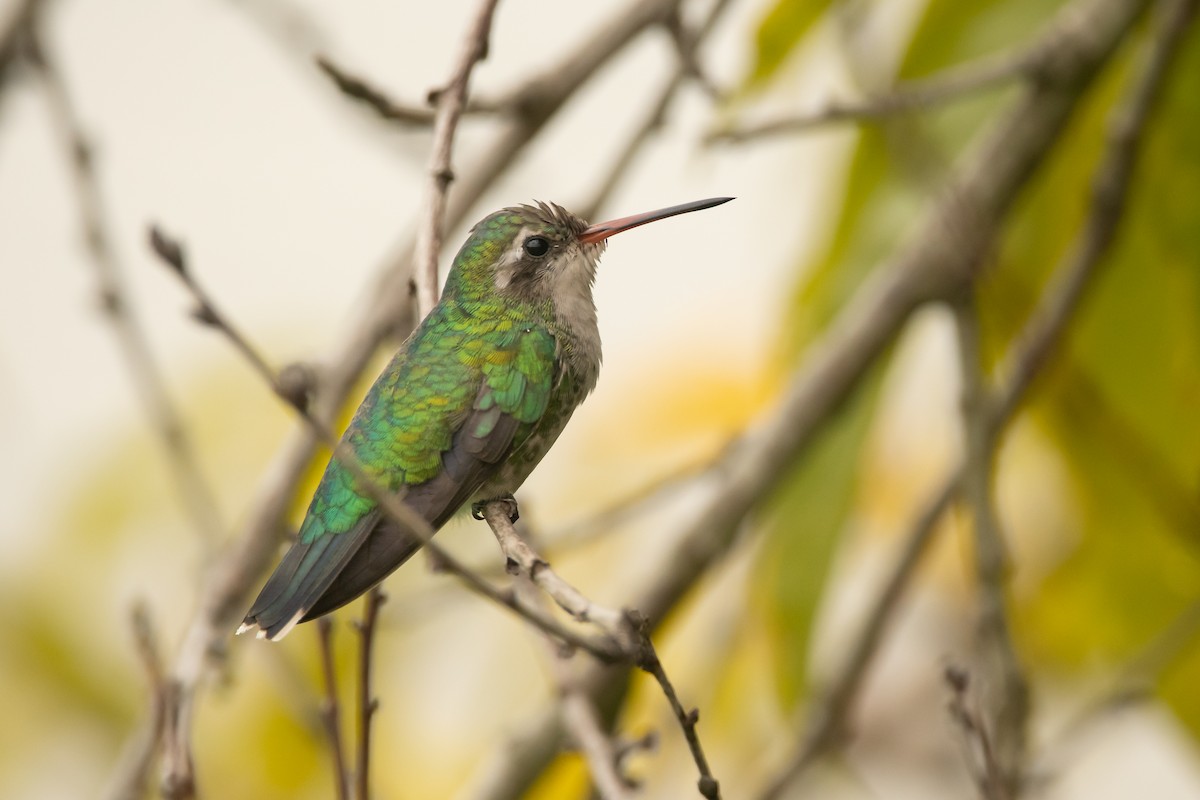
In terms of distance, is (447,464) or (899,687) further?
(899,687)

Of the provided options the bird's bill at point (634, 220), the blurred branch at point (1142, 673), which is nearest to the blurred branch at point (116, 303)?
the bird's bill at point (634, 220)

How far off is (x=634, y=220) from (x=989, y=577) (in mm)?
1204

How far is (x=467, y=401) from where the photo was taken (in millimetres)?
3123

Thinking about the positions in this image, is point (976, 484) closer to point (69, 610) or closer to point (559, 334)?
point (559, 334)

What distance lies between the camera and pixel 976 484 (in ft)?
11.4

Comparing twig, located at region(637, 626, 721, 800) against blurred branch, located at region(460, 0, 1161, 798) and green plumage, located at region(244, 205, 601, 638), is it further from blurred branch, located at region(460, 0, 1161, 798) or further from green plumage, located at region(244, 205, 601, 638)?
blurred branch, located at region(460, 0, 1161, 798)

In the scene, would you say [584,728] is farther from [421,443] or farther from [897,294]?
[897,294]

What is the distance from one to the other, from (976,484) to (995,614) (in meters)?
0.32

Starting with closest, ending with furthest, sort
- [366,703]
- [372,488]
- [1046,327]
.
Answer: [372,488] < [366,703] < [1046,327]

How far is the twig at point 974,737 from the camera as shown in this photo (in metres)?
2.24

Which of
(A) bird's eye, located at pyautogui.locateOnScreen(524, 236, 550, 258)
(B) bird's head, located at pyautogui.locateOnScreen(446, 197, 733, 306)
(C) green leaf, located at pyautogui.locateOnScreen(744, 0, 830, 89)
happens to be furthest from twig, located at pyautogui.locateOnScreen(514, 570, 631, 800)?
(C) green leaf, located at pyautogui.locateOnScreen(744, 0, 830, 89)

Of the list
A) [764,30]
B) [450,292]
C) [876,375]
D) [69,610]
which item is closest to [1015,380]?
[876,375]

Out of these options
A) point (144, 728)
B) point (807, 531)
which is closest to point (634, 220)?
point (807, 531)

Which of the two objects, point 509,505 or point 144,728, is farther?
point 144,728
